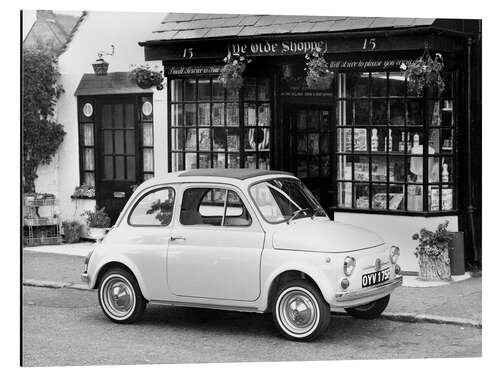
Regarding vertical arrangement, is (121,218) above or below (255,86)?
below

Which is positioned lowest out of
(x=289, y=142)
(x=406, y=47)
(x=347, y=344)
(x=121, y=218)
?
(x=347, y=344)

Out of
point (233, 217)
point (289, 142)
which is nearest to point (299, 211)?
point (233, 217)

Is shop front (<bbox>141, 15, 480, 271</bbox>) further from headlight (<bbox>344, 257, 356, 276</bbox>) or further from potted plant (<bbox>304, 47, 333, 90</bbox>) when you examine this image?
headlight (<bbox>344, 257, 356, 276</bbox>)

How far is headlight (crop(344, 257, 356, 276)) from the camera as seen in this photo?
7.88 metres

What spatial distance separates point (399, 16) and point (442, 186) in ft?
6.27

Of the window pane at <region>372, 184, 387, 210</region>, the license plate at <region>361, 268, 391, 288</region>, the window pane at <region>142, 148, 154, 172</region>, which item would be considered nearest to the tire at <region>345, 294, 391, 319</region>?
the license plate at <region>361, 268, 391, 288</region>

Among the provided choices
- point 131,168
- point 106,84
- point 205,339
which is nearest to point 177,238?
point 205,339

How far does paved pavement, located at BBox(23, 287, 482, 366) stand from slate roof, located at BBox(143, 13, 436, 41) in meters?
2.76

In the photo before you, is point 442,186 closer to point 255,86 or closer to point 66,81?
point 255,86

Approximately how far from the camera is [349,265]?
7.91 m

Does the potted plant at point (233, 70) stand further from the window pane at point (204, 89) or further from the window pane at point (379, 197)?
the window pane at point (379, 197)

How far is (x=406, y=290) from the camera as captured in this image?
933 centimetres

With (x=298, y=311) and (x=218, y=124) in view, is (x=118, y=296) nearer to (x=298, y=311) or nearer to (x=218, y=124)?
(x=298, y=311)

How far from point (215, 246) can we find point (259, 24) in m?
2.78
